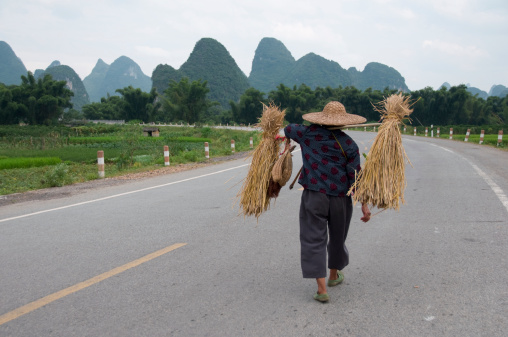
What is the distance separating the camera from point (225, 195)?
8.23 metres

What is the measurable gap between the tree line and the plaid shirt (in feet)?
173

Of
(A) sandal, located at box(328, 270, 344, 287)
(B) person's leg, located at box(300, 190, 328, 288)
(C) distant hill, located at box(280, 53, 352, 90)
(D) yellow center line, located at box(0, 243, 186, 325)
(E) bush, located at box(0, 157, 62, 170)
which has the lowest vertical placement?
(E) bush, located at box(0, 157, 62, 170)

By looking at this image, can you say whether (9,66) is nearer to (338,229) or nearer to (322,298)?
(338,229)

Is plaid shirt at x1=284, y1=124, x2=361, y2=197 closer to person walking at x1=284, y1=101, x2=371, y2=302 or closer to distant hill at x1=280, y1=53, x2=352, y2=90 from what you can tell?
person walking at x1=284, y1=101, x2=371, y2=302

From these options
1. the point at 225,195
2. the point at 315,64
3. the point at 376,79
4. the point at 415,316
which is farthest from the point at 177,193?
the point at 376,79

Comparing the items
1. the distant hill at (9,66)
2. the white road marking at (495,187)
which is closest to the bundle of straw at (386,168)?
the white road marking at (495,187)

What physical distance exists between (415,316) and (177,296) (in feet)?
5.76

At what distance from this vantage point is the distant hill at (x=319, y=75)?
168 metres

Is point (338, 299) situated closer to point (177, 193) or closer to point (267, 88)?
point (177, 193)

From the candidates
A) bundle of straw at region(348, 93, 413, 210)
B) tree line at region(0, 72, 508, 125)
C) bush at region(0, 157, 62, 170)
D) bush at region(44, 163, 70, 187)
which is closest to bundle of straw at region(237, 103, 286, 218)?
bundle of straw at region(348, 93, 413, 210)

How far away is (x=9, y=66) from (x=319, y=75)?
13648 centimetres

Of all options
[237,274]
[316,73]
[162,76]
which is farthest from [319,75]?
[237,274]

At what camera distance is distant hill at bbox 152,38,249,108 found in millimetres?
126000

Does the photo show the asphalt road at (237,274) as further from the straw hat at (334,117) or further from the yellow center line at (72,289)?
the straw hat at (334,117)
